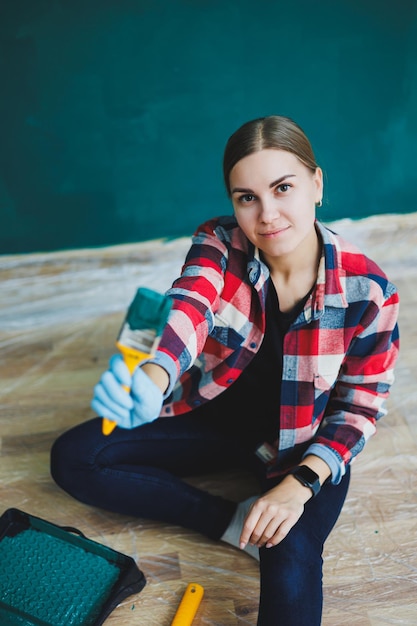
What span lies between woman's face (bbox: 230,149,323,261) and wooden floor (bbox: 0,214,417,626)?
66 cm

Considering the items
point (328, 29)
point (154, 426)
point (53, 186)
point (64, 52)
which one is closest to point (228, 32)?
point (328, 29)

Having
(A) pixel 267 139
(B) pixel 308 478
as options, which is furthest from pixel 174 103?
(B) pixel 308 478

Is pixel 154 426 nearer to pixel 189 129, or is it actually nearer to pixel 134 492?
pixel 134 492

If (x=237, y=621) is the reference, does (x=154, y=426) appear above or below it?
above

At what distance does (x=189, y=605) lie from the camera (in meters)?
1.22

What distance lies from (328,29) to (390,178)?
55 cm

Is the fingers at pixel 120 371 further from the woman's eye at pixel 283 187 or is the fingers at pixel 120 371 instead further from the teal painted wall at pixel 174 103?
the teal painted wall at pixel 174 103

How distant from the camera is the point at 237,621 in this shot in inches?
48.0

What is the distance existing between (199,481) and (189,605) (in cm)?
30

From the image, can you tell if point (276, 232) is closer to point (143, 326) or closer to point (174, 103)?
point (143, 326)

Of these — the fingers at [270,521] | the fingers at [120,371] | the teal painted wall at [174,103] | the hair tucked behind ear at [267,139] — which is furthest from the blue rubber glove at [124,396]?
the teal painted wall at [174,103]

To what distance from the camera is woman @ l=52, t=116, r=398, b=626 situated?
3.48ft

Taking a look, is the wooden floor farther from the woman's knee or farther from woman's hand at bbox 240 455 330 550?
woman's hand at bbox 240 455 330 550

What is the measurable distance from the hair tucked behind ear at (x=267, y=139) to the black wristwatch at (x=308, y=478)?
21.4 inches
